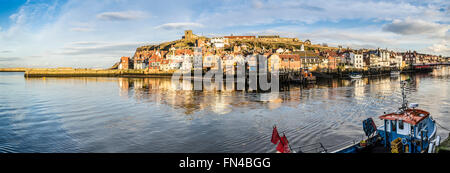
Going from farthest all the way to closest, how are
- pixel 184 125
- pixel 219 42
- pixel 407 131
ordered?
pixel 219 42, pixel 184 125, pixel 407 131

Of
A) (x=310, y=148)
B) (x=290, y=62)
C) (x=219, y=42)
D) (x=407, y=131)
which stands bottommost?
(x=310, y=148)

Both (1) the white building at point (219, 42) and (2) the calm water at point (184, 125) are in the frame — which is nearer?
(2) the calm water at point (184, 125)

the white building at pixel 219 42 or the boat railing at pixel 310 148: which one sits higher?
the white building at pixel 219 42

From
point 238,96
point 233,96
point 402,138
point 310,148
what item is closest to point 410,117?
point 402,138

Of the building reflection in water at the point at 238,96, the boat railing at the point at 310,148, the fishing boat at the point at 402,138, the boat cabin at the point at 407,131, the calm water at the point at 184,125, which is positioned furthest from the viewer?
the building reflection in water at the point at 238,96

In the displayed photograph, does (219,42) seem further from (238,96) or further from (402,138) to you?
(402,138)

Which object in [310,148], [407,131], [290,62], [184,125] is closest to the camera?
[407,131]

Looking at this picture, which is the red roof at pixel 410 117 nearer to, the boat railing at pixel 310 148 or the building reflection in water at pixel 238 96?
the boat railing at pixel 310 148

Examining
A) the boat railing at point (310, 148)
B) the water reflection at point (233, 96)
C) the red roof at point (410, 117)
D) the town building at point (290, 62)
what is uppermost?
the town building at point (290, 62)

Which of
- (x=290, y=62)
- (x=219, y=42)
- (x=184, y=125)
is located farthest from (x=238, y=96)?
(x=219, y=42)

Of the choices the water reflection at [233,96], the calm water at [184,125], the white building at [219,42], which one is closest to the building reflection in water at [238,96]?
the water reflection at [233,96]

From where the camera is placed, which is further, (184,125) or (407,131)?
(184,125)

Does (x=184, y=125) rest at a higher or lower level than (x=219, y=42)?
lower
